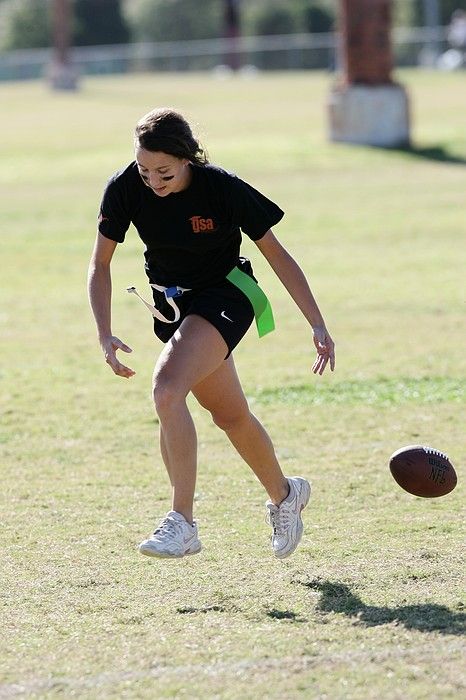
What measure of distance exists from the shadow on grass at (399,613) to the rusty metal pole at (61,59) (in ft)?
151

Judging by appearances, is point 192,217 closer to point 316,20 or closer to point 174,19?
point 316,20

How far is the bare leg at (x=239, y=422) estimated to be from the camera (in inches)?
225

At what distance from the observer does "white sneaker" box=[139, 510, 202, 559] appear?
5.31 metres

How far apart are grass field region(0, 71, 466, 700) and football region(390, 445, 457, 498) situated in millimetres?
252

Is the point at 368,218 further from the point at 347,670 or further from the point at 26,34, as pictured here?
the point at 26,34

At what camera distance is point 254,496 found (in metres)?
7.02

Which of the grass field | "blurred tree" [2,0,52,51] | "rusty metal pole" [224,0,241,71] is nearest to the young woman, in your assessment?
the grass field

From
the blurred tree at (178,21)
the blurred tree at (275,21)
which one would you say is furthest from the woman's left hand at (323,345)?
the blurred tree at (178,21)

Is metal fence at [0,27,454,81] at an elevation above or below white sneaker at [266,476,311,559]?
below

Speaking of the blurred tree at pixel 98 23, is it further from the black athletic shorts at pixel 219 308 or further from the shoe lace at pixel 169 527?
the shoe lace at pixel 169 527

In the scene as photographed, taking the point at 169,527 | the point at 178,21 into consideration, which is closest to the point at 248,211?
the point at 169,527

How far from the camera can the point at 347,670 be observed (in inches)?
178

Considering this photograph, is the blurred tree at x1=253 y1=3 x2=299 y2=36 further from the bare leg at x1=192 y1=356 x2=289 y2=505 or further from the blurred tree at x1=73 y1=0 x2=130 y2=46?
the bare leg at x1=192 y1=356 x2=289 y2=505

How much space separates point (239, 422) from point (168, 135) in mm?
1243
